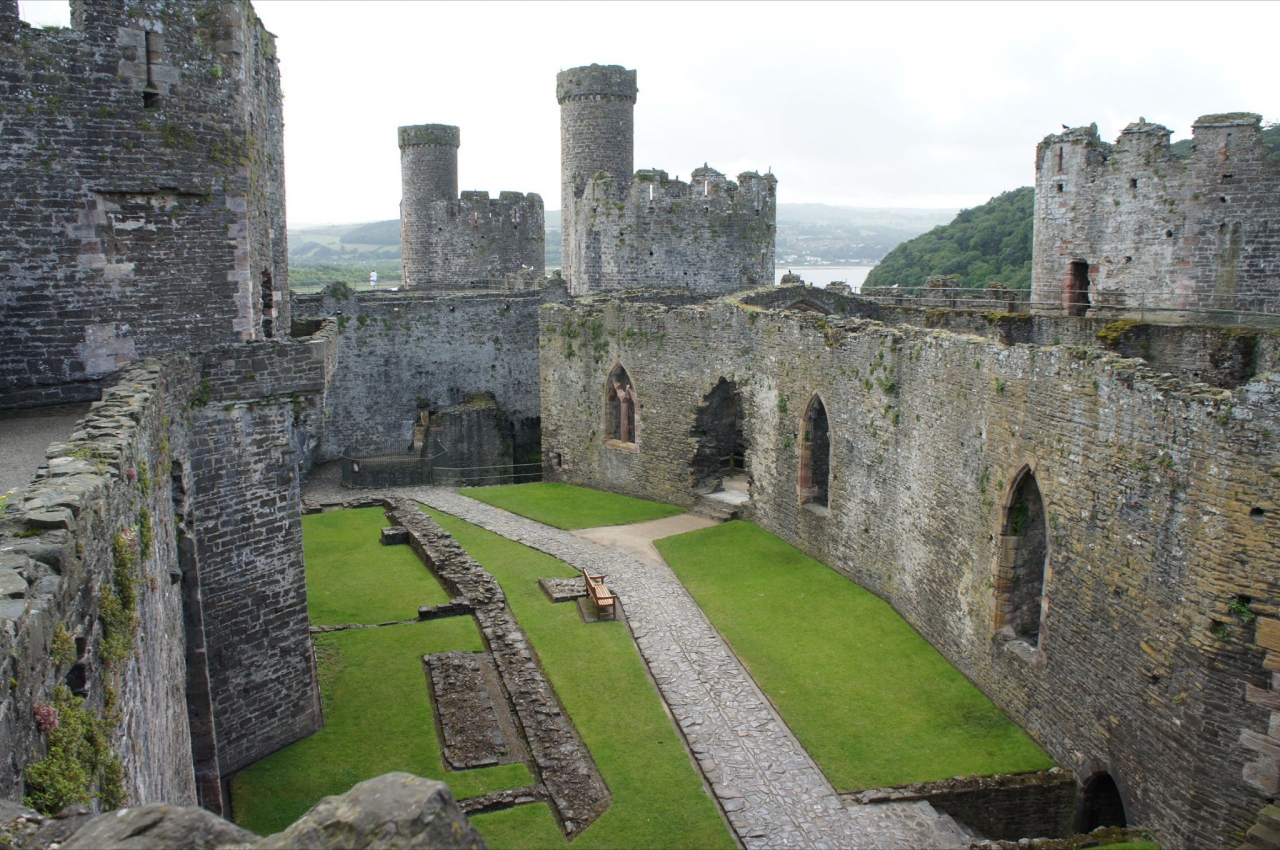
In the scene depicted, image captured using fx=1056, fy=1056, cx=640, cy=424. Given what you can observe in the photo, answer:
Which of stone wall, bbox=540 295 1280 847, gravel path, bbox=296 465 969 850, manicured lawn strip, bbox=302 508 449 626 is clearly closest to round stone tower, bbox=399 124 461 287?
manicured lawn strip, bbox=302 508 449 626

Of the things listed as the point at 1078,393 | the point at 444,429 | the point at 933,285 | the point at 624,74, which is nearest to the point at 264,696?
the point at 1078,393

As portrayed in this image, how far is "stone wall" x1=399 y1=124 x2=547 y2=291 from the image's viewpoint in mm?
35625

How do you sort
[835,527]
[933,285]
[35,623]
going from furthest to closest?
[933,285] → [835,527] → [35,623]

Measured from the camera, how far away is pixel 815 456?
1864 cm

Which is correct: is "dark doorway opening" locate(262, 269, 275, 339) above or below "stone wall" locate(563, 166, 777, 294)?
below

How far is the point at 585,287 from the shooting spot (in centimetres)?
2828

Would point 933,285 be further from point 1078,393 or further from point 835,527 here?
point 1078,393

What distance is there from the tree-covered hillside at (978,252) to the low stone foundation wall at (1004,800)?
2825cm

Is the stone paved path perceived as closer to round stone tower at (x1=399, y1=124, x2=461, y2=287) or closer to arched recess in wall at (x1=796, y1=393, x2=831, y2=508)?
arched recess in wall at (x1=796, y1=393, x2=831, y2=508)

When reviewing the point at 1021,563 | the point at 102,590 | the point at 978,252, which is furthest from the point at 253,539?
the point at 978,252

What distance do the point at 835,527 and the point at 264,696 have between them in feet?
30.8

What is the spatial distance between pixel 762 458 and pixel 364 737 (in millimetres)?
9802

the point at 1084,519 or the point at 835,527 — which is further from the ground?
the point at 1084,519

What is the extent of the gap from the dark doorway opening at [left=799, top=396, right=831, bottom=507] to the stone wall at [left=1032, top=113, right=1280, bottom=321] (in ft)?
20.4
